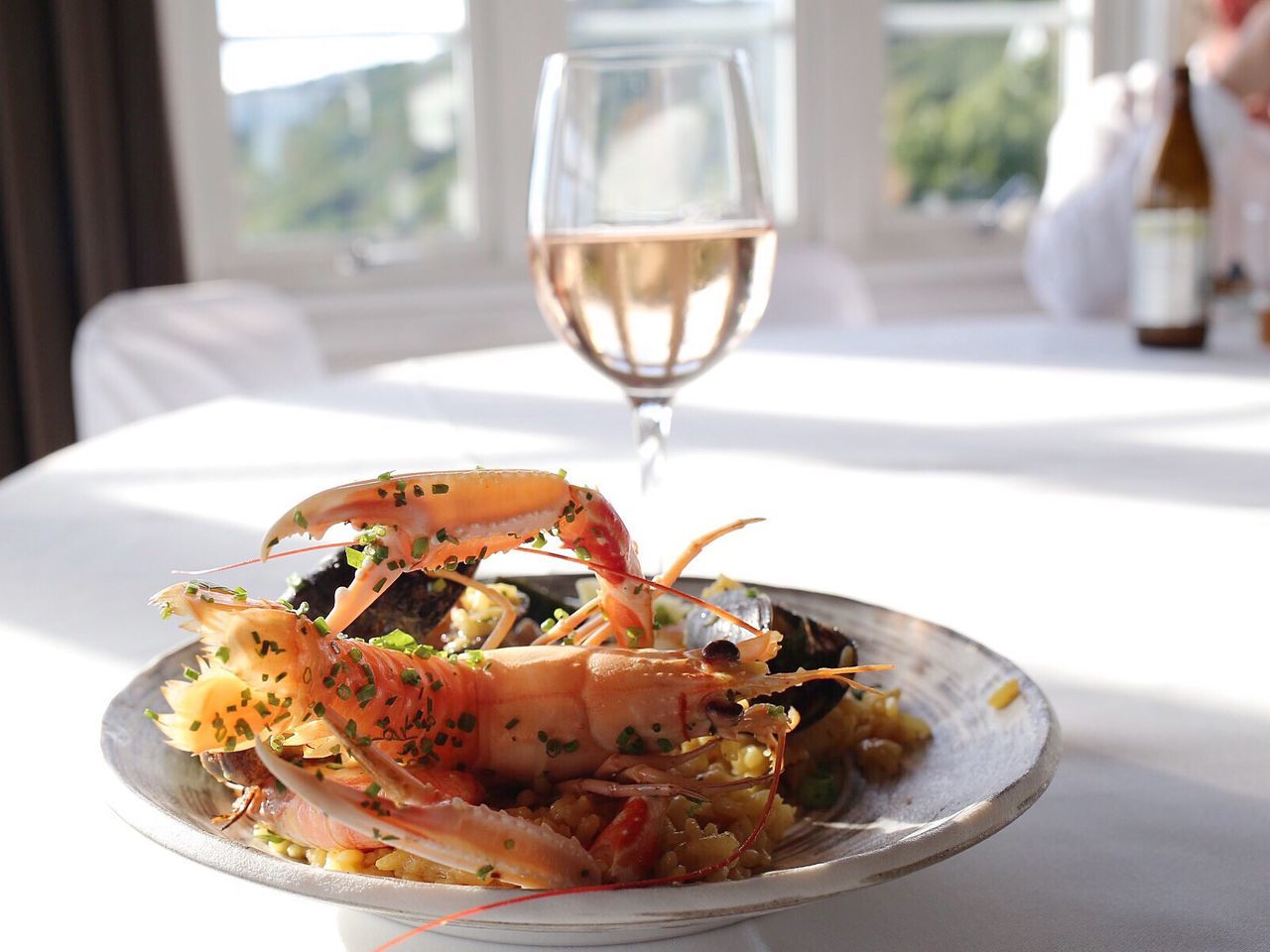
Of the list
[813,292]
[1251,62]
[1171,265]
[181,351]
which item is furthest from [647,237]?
[1251,62]

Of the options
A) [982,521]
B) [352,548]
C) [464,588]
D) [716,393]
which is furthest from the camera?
[716,393]

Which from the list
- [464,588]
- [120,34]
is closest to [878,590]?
[464,588]

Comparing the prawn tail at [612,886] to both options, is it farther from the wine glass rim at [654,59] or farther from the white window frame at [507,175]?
the white window frame at [507,175]

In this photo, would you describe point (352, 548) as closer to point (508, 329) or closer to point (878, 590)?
point (878, 590)

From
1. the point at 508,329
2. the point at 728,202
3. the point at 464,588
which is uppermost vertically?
the point at 728,202

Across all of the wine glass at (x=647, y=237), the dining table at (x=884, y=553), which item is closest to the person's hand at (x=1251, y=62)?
the dining table at (x=884, y=553)

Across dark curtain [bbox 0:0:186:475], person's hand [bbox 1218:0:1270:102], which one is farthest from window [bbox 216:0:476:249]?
person's hand [bbox 1218:0:1270:102]
